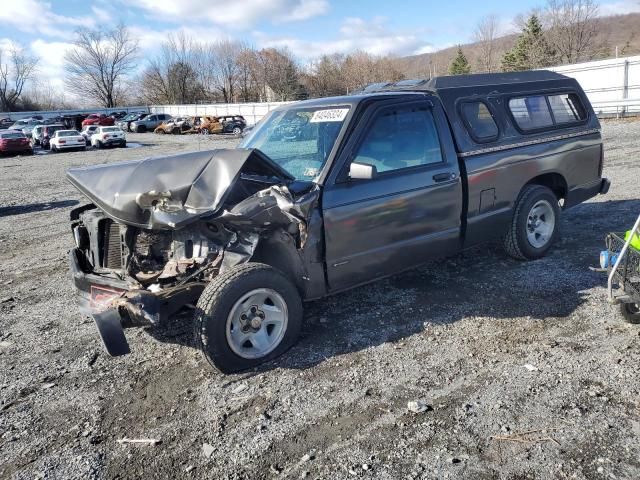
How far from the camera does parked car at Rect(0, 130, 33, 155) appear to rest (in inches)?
1163

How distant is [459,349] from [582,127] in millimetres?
3660

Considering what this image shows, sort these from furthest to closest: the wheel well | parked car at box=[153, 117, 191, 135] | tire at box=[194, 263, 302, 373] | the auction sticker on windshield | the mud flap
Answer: parked car at box=[153, 117, 191, 135], the wheel well, the auction sticker on windshield, tire at box=[194, 263, 302, 373], the mud flap

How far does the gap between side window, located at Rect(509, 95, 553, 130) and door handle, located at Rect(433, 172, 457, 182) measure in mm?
1287

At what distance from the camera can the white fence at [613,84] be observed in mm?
24484

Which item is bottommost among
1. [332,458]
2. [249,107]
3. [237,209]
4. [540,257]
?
[332,458]

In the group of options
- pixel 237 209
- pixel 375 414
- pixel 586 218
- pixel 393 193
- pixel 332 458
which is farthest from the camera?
pixel 586 218

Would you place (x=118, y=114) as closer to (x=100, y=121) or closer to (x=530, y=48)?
(x=100, y=121)

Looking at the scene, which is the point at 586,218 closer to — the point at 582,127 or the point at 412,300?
the point at 582,127

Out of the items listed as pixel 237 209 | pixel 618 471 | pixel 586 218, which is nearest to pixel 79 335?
pixel 237 209

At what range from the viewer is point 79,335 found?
4.52 m

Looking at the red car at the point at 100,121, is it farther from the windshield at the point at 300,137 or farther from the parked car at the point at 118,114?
the windshield at the point at 300,137

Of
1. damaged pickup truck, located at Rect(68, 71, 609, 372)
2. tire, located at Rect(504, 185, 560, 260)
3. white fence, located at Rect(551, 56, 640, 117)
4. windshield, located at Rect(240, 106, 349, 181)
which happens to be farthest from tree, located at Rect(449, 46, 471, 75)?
Result: windshield, located at Rect(240, 106, 349, 181)

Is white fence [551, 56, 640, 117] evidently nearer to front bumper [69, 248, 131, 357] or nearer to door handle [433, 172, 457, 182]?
door handle [433, 172, 457, 182]

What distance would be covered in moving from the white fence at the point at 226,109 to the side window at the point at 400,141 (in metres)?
37.5
